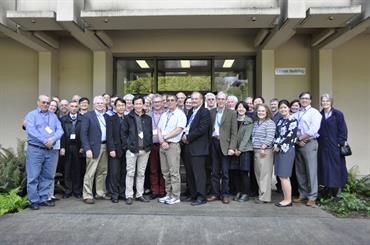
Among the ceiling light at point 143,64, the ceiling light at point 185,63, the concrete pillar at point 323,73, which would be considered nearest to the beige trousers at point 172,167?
the ceiling light at point 185,63

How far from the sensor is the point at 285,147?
601 centimetres

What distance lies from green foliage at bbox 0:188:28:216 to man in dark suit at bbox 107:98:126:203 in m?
1.44

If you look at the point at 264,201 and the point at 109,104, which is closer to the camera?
the point at 264,201

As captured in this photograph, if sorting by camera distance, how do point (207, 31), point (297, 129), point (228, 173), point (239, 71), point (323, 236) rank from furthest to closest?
point (239, 71)
point (207, 31)
point (228, 173)
point (297, 129)
point (323, 236)

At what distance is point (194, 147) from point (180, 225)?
151cm

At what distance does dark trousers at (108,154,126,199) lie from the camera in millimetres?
6367

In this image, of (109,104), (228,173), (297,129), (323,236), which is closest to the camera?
(323,236)

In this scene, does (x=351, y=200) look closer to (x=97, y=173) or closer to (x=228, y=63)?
(x=97, y=173)

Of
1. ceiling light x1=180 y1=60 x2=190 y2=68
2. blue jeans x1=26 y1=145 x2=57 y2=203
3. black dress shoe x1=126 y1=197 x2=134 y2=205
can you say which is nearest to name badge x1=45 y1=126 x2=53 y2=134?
blue jeans x1=26 y1=145 x2=57 y2=203

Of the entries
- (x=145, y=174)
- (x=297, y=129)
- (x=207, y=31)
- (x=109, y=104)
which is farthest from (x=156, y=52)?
(x=297, y=129)

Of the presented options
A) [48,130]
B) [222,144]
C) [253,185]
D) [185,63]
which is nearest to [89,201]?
[48,130]

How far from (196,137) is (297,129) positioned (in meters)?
1.66

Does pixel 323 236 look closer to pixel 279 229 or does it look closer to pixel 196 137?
pixel 279 229

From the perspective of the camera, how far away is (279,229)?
16.3 ft
